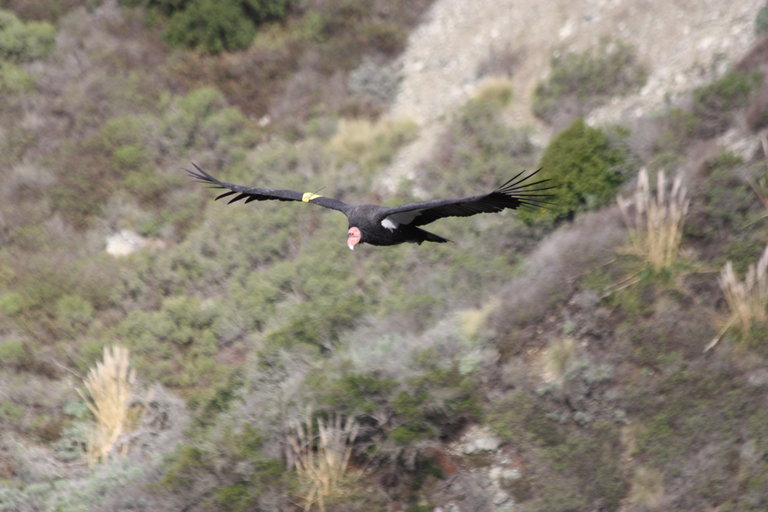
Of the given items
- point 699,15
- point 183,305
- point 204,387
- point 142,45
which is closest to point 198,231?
Answer: point 183,305

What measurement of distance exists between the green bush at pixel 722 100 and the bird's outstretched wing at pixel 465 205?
728 centimetres

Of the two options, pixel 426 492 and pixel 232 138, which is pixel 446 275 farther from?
pixel 232 138

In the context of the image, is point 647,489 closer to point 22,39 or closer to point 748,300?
point 748,300

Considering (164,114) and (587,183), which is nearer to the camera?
(587,183)

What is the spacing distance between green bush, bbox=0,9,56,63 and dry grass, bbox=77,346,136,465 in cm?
1215

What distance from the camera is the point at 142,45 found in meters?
21.6

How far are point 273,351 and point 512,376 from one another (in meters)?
3.19

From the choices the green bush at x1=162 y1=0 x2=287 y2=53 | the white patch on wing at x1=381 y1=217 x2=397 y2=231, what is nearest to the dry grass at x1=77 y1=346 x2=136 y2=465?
the white patch on wing at x1=381 y1=217 x2=397 y2=231

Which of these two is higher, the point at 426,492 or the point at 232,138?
the point at 232,138

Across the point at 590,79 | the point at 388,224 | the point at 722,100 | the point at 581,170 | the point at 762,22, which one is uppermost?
the point at 590,79

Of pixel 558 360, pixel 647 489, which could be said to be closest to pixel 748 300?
pixel 558 360

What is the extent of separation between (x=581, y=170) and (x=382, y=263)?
141 inches

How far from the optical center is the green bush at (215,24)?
21.0 meters

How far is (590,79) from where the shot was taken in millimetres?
16609
